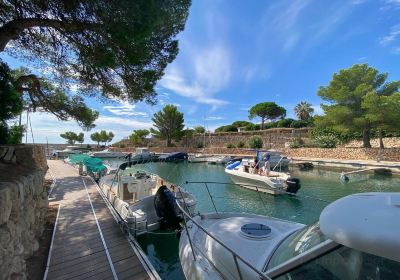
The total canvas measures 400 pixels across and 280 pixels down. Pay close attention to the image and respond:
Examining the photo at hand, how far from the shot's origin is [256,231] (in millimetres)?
3768

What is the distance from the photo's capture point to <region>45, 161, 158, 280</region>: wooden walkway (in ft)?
15.2

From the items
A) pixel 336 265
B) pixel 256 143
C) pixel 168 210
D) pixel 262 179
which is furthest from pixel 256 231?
pixel 256 143

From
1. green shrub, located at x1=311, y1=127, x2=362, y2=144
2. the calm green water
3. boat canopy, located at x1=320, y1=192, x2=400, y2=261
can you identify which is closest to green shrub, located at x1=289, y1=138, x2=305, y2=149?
green shrub, located at x1=311, y1=127, x2=362, y2=144

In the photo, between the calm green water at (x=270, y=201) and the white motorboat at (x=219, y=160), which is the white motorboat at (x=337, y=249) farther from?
the white motorboat at (x=219, y=160)

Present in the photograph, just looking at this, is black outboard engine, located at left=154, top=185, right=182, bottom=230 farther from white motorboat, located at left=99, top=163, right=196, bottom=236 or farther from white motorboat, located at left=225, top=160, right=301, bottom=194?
white motorboat, located at left=225, top=160, right=301, bottom=194

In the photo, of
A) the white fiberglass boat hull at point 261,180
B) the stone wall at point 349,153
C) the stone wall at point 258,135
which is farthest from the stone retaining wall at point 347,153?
the stone wall at point 258,135

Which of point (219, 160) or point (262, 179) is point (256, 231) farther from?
point (219, 160)

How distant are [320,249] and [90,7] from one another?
6.57 m

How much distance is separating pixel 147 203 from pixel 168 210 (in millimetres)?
1621

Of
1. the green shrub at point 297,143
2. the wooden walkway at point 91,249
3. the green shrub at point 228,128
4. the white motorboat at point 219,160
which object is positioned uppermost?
the green shrub at point 228,128

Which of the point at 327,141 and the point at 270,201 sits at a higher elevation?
the point at 327,141


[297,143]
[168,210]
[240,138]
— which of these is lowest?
[168,210]

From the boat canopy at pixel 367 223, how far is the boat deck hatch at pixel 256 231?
5.13ft

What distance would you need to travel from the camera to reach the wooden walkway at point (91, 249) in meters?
4.64
